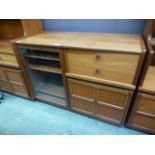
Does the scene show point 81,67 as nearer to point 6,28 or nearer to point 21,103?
point 21,103

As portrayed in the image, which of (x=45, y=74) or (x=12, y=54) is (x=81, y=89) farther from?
(x=12, y=54)

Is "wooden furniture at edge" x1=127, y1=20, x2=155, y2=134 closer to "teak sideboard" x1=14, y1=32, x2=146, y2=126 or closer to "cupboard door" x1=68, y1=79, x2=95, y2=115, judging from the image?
"teak sideboard" x1=14, y1=32, x2=146, y2=126

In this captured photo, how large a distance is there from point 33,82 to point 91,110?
88 cm

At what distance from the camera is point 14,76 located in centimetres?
173

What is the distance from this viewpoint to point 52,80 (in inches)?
79.1

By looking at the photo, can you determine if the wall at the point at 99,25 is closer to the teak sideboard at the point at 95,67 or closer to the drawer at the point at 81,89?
the teak sideboard at the point at 95,67

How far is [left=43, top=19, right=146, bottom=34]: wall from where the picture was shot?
132cm

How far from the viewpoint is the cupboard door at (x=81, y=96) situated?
135 cm

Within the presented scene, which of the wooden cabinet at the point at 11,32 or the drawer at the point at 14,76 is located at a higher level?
the wooden cabinet at the point at 11,32

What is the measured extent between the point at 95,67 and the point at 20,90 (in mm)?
1246

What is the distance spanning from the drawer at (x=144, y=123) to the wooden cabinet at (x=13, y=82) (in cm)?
145

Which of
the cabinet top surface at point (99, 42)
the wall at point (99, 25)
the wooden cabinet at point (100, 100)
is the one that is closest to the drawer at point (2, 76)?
the cabinet top surface at point (99, 42)

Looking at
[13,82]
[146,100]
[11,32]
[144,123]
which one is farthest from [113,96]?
[11,32]
